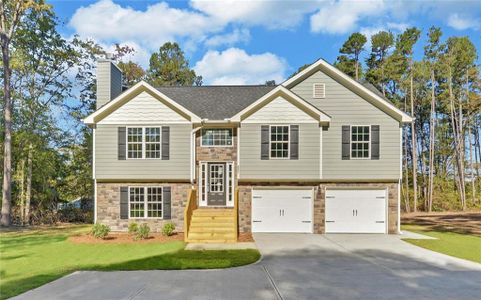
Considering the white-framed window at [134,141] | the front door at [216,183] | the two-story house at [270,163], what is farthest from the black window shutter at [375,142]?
the white-framed window at [134,141]

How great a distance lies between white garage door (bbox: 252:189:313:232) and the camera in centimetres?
1451

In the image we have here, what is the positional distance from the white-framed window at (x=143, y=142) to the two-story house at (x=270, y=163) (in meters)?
0.05

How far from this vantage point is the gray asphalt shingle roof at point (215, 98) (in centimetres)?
1549

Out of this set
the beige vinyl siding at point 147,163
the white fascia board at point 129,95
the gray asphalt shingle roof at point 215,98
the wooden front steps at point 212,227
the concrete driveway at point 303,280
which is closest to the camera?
the concrete driveway at point 303,280

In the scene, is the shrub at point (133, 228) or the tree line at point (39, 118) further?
the tree line at point (39, 118)

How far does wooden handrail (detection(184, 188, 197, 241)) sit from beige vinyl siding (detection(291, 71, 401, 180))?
6.11 metres

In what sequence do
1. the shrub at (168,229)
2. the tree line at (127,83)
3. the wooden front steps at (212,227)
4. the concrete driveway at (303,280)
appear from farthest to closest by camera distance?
the tree line at (127,83) < the shrub at (168,229) < the wooden front steps at (212,227) < the concrete driveway at (303,280)

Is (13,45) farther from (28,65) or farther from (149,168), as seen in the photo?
(149,168)

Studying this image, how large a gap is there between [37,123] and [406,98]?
30.7 m

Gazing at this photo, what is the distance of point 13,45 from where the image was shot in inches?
809

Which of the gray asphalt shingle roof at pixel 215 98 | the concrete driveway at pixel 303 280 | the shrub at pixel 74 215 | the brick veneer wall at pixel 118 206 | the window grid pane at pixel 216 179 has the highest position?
the gray asphalt shingle roof at pixel 215 98

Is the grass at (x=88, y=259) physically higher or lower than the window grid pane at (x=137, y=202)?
lower

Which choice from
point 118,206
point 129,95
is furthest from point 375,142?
point 118,206

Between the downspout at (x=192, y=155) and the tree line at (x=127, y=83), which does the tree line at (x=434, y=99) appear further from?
the downspout at (x=192, y=155)
